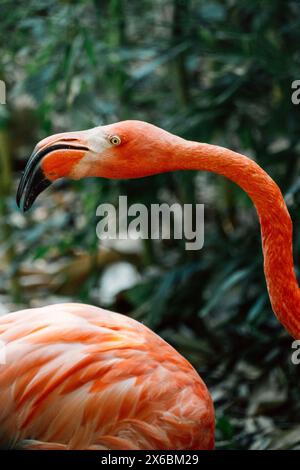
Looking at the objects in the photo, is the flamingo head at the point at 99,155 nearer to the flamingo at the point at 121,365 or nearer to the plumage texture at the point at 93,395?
the flamingo at the point at 121,365

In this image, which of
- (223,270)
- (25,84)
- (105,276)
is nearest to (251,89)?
(223,270)

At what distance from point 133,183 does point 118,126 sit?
1652mm

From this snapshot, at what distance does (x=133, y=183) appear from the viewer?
3.57 meters

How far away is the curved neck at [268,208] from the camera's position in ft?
6.39

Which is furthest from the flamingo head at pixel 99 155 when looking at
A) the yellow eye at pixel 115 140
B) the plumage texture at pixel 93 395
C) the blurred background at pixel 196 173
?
the blurred background at pixel 196 173

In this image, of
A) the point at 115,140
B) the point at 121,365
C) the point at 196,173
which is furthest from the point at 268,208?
the point at 196,173

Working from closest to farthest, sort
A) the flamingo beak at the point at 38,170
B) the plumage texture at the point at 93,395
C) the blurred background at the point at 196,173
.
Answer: the flamingo beak at the point at 38,170
the plumage texture at the point at 93,395
the blurred background at the point at 196,173

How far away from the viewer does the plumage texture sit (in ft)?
6.53

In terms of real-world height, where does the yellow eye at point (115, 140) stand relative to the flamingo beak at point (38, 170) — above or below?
above

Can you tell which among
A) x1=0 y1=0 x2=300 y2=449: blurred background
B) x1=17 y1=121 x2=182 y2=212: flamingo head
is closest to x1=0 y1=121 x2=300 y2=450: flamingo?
x1=17 y1=121 x2=182 y2=212: flamingo head

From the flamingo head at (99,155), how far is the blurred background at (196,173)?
45.6 inches

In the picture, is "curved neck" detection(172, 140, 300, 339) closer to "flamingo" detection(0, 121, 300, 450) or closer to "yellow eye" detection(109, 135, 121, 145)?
"flamingo" detection(0, 121, 300, 450)

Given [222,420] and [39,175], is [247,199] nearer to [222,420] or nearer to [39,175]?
[222,420]

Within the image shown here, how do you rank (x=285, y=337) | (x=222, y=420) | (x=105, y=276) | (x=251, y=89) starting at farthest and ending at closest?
(x=105, y=276), (x=251, y=89), (x=285, y=337), (x=222, y=420)
